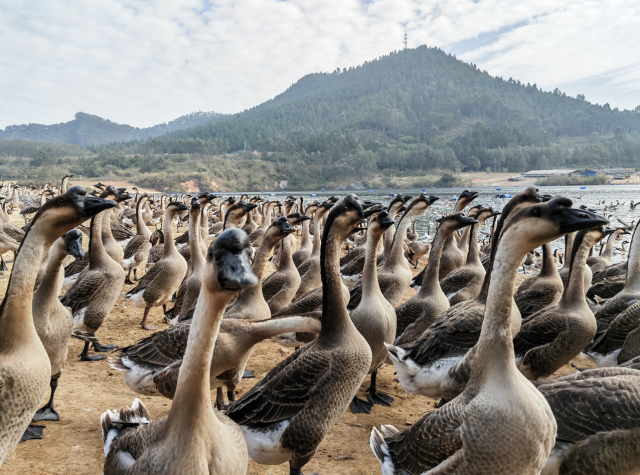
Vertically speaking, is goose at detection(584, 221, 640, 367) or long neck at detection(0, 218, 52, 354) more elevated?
long neck at detection(0, 218, 52, 354)

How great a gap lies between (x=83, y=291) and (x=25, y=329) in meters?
4.37

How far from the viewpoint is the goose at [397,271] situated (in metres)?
8.37

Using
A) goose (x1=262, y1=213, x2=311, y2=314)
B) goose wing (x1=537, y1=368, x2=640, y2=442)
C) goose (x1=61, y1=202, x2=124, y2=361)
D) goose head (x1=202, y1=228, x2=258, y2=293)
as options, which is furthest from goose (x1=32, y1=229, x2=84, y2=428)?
goose wing (x1=537, y1=368, x2=640, y2=442)

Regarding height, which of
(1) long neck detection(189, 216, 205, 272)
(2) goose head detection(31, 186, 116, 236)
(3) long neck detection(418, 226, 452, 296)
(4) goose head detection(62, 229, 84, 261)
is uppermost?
(2) goose head detection(31, 186, 116, 236)

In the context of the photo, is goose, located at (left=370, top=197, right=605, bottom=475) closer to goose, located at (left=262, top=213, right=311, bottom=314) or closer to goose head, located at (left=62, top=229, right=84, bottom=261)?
goose head, located at (left=62, top=229, right=84, bottom=261)

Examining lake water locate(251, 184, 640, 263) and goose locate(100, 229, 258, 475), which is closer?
goose locate(100, 229, 258, 475)

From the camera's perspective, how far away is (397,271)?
858cm

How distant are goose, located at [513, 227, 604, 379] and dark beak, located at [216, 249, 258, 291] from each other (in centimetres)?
506

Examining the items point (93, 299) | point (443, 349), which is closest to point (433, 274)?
point (443, 349)

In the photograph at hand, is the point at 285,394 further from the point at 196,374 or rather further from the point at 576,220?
the point at 576,220

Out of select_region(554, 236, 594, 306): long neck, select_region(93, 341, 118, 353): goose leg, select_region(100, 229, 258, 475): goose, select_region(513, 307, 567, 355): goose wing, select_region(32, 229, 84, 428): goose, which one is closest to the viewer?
select_region(100, 229, 258, 475): goose

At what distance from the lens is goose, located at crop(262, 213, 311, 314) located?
8648 mm

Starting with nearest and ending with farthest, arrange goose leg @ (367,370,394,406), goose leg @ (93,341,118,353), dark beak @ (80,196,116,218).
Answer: dark beak @ (80,196,116,218)
goose leg @ (367,370,394,406)
goose leg @ (93,341,118,353)

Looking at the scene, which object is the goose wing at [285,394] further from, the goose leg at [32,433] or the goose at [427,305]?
the goose at [427,305]
